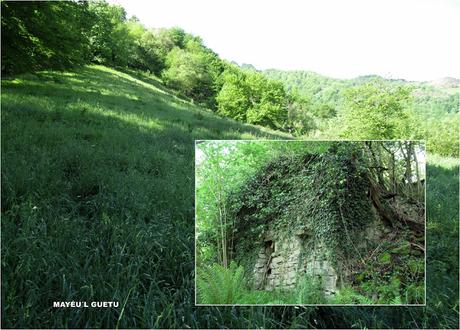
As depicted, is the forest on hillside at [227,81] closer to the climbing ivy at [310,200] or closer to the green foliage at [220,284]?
the climbing ivy at [310,200]

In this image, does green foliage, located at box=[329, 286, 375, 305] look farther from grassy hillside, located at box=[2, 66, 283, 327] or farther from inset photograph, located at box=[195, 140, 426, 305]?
grassy hillside, located at box=[2, 66, 283, 327]

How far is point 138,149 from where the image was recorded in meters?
4.55

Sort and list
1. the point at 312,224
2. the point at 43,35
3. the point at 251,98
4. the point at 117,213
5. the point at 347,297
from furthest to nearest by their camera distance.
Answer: the point at 43,35
the point at 251,98
the point at 117,213
the point at 312,224
the point at 347,297

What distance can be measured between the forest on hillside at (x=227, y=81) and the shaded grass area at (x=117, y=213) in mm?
180

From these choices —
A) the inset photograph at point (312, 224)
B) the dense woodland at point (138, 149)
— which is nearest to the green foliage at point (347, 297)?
the inset photograph at point (312, 224)

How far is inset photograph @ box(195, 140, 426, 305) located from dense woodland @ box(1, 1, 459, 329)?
0.14 m

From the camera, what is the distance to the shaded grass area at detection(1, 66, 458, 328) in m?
3.81

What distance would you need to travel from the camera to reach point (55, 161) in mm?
4422

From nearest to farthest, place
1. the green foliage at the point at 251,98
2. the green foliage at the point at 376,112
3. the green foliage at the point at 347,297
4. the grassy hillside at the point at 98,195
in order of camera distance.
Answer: the grassy hillside at the point at 98,195 < the green foliage at the point at 347,297 < the green foliage at the point at 376,112 < the green foliage at the point at 251,98

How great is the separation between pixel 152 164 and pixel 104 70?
1280mm

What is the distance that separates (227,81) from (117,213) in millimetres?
1785

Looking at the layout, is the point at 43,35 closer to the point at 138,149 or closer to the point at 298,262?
the point at 138,149

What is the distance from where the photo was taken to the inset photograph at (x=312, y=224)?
3.99 meters

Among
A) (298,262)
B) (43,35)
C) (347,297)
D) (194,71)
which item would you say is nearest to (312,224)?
(298,262)
